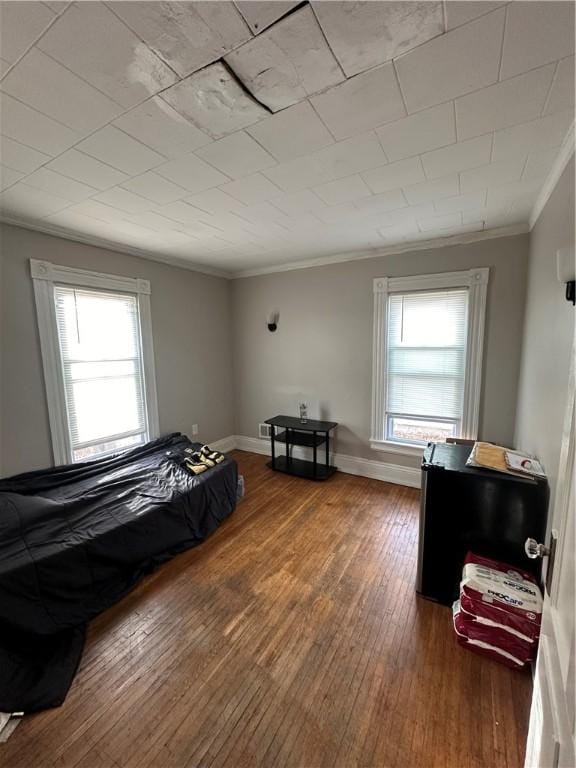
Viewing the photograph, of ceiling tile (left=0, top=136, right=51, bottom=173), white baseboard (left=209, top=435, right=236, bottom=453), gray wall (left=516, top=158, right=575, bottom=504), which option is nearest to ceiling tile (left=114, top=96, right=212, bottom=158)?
ceiling tile (left=0, top=136, right=51, bottom=173)

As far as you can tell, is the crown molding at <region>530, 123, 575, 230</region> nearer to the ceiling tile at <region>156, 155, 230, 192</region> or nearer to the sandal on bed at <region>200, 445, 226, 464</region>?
the ceiling tile at <region>156, 155, 230, 192</region>

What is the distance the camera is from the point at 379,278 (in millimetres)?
3350

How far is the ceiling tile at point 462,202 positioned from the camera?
2115 millimetres

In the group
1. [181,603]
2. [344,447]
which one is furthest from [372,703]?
[344,447]

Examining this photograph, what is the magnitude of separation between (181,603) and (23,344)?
2.33 meters

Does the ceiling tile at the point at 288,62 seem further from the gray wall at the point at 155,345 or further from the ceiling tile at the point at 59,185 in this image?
the gray wall at the point at 155,345

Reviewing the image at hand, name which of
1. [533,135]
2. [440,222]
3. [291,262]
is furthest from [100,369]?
[533,135]

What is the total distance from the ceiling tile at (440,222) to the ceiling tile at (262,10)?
199 cm

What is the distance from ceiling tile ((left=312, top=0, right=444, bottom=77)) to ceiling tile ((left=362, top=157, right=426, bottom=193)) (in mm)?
730

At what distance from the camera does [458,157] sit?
166cm

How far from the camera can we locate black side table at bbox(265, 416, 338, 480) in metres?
3.62

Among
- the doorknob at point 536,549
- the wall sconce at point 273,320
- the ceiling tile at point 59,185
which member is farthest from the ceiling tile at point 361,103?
the wall sconce at point 273,320

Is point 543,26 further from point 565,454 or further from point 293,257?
point 293,257

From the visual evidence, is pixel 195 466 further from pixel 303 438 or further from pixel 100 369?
pixel 303 438
